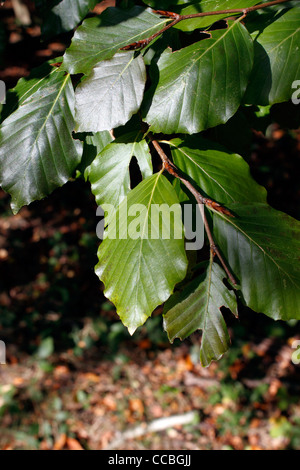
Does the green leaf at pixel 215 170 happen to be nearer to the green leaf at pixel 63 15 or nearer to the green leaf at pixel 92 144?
the green leaf at pixel 92 144

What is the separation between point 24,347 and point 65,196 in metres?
1.51

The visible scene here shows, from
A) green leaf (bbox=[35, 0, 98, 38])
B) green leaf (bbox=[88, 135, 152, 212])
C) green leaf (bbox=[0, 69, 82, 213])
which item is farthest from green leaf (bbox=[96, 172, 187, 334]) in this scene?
green leaf (bbox=[35, 0, 98, 38])

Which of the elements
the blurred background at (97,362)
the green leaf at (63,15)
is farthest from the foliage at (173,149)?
the blurred background at (97,362)

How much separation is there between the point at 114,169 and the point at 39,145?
210mm

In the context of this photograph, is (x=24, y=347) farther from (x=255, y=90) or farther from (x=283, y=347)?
(x=255, y=90)

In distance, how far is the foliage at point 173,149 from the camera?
0.94 metres

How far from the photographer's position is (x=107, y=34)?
3.34 ft

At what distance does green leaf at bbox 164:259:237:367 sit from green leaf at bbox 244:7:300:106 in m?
0.46

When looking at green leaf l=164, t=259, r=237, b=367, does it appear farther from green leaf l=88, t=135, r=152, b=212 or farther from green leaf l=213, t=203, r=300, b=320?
green leaf l=88, t=135, r=152, b=212

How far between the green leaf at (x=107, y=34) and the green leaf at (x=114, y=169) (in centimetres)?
21

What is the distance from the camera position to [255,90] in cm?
101

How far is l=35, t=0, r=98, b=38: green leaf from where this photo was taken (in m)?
1.21
